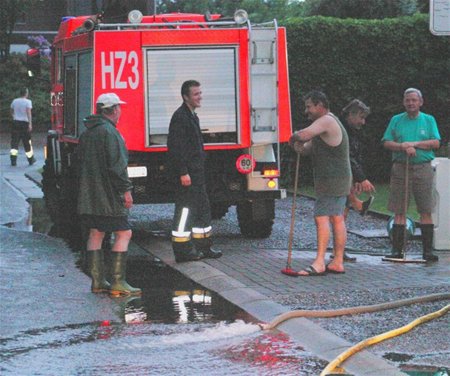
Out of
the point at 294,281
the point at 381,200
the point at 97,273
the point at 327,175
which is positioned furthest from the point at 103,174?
the point at 381,200

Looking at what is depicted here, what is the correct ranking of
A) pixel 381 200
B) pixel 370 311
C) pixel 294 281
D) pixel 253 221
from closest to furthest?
pixel 370 311
pixel 294 281
pixel 253 221
pixel 381 200

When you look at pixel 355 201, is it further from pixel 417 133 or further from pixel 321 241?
pixel 321 241

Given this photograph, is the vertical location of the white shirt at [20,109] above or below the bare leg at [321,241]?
above

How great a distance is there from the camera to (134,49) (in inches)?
551

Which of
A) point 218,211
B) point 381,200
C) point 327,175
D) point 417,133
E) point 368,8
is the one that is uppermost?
point 368,8

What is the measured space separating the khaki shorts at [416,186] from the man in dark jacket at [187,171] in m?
2.06

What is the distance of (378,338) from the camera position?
814cm

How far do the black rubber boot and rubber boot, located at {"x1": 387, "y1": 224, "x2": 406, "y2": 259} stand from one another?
1881 millimetres

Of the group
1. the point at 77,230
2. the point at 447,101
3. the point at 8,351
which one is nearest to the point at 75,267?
the point at 77,230

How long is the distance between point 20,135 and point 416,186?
718 inches

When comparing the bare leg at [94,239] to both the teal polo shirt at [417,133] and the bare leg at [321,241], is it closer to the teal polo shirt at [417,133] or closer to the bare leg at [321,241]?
the bare leg at [321,241]

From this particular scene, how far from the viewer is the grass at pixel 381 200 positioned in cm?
1728

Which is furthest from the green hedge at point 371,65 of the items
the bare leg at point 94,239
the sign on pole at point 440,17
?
the sign on pole at point 440,17

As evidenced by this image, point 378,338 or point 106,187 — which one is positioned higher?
point 106,187
